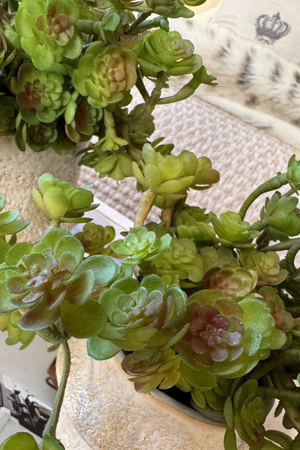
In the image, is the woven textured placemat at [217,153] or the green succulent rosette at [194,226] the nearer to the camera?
the green succulent rosette at [194,226]

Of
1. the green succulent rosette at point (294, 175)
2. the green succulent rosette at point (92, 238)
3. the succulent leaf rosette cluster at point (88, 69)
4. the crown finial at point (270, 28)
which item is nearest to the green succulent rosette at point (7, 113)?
the succulent leaf rosette cluster at point (88, 69)

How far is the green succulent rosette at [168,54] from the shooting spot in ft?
0.82

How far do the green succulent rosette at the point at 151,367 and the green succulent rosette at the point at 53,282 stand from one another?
4cm

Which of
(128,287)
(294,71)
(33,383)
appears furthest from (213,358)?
(294,71)

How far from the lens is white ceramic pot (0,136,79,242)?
32 cm

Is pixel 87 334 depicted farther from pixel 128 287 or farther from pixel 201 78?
pixel 201 78

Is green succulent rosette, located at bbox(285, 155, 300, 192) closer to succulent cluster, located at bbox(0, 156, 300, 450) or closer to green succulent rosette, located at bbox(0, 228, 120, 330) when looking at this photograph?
succulent cluster, located at bbox(0, 156, 300, 450)

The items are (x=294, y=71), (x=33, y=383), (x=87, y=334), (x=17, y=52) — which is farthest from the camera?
(x=294, y=71)

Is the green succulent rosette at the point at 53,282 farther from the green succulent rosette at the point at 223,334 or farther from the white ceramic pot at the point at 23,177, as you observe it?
the white ceramic pot at the point at 23,177

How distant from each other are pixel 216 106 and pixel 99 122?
0.45m

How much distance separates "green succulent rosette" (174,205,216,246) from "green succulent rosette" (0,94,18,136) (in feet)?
0.46

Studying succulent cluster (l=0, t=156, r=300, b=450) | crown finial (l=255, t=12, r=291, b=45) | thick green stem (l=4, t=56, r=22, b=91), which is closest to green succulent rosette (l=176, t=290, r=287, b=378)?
succulent cluster (l=0, t=156, r=300, b=450)

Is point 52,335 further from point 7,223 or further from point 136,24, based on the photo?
point 136,24

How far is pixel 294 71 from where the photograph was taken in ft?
2.14
